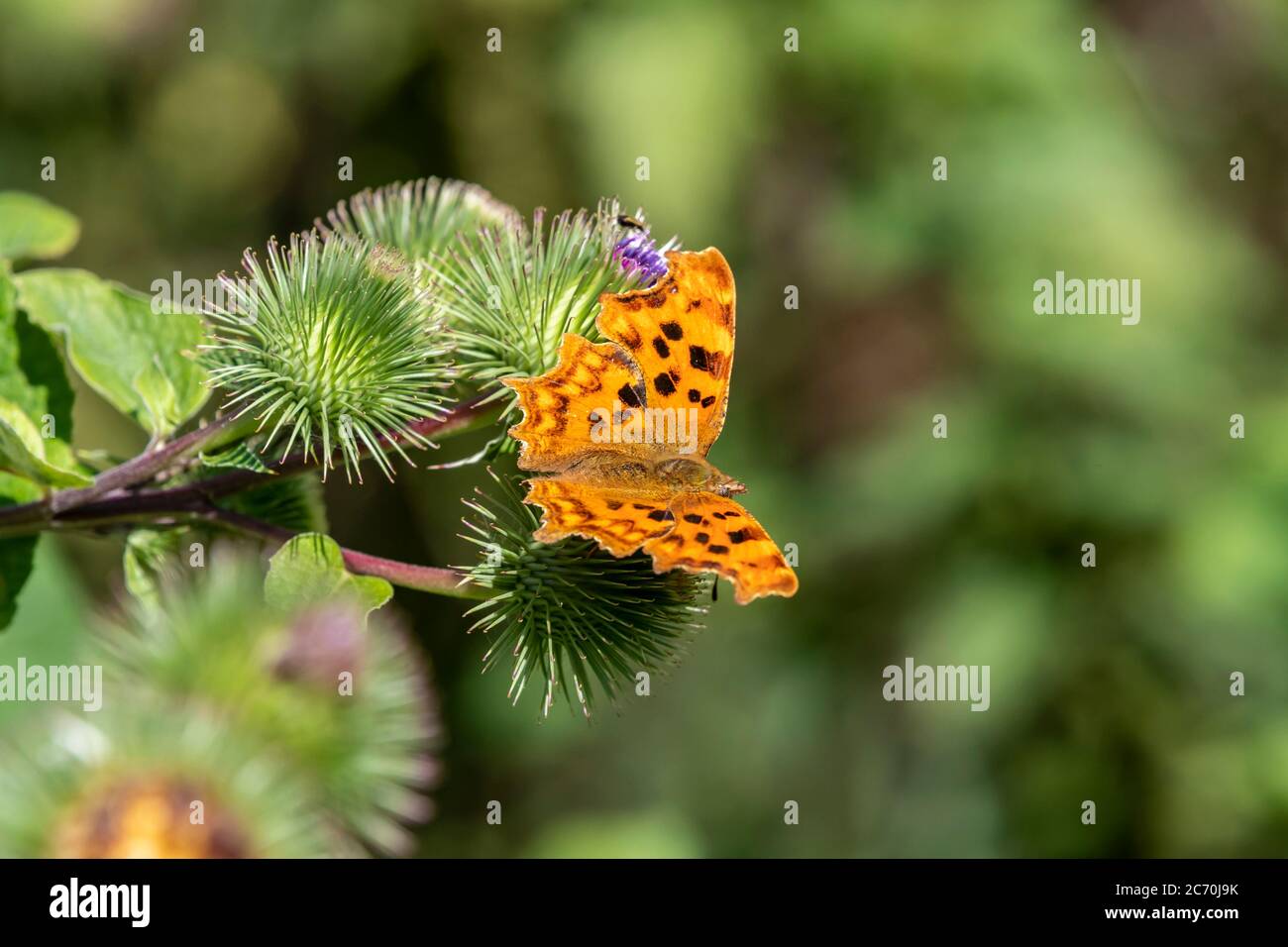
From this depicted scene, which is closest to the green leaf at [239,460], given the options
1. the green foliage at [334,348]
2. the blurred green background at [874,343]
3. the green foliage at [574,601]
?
the green foliage at [334,348]

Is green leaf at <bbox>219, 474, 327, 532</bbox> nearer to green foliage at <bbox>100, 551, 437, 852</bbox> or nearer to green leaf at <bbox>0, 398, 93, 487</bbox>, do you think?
green foliage at <bbox>100, 551, 437, 852</bbox>

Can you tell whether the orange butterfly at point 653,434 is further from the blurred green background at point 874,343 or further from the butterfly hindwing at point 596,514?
the blurred green background at point 874,343

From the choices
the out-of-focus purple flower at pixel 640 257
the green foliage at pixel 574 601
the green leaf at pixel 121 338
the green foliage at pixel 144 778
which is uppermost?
the out-of-focus purple flower at pixel 640 257

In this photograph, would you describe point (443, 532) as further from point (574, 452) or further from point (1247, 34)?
point (1247, 34)

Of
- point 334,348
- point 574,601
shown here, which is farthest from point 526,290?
point 574,601

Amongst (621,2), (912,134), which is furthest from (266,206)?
(912,134)

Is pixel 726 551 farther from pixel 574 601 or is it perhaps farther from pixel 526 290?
pixel 526 290

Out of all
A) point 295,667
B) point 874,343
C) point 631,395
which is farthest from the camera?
point 874,343
